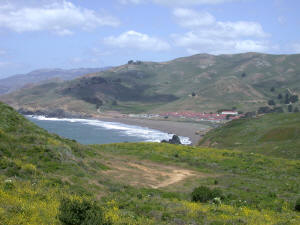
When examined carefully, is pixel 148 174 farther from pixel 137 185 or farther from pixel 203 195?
pixel 203 195

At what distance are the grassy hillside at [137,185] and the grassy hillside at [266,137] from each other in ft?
67.5

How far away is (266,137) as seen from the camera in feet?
223

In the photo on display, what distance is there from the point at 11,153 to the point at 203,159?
2050 centimetres

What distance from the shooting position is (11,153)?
66.4ft

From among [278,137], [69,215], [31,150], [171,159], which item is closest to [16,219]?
[69,215]

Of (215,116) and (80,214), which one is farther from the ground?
(80,214)

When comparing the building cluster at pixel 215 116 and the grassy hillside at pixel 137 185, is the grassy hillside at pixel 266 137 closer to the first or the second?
the grassy hillside at pixel 137 185

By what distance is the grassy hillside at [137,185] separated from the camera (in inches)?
488

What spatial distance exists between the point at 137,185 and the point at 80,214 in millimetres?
11527

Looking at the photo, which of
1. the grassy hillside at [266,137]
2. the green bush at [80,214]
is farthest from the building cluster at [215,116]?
the green bush at [80,214]

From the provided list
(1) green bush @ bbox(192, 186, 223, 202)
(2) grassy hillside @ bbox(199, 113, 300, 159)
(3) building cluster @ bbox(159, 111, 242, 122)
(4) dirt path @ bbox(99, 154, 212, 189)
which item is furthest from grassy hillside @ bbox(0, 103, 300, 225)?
(3) building cluster @ bbox(159, 111, 242, 122)

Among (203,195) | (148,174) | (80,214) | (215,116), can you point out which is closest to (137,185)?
(148,174)

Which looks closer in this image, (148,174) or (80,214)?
(80,214)

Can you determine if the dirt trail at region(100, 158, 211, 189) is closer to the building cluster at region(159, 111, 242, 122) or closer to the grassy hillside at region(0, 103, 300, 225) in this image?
the grassy hillside at region(0, 103, 300, 225)
